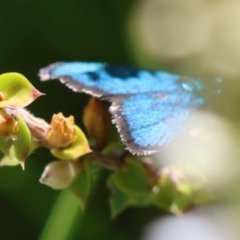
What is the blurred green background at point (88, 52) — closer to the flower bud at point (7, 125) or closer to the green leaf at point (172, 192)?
the green leaf at point (172, 192)

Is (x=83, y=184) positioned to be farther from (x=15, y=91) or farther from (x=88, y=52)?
(x=88, y=52)

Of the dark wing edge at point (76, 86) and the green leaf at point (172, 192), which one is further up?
the dark wing edge at point (76, 86)

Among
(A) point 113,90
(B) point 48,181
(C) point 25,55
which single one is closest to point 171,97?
(A) point 113,90

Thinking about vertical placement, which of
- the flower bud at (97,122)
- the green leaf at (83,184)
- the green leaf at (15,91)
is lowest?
the green leaf at (83,184)

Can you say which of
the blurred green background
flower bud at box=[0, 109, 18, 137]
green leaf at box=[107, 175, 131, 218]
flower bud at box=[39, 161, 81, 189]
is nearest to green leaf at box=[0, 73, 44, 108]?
flower bud at box=[0, 109, 18, 137]

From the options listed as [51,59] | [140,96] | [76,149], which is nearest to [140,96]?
[140,96]

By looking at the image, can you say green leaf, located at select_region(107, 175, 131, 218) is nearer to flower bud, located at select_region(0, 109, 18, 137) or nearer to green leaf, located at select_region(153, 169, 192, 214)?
green leaf, located at select_region(153, 169, 192, 214)

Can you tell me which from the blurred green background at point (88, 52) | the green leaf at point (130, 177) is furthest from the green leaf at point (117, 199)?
the blurred green background at point (88, 52)
